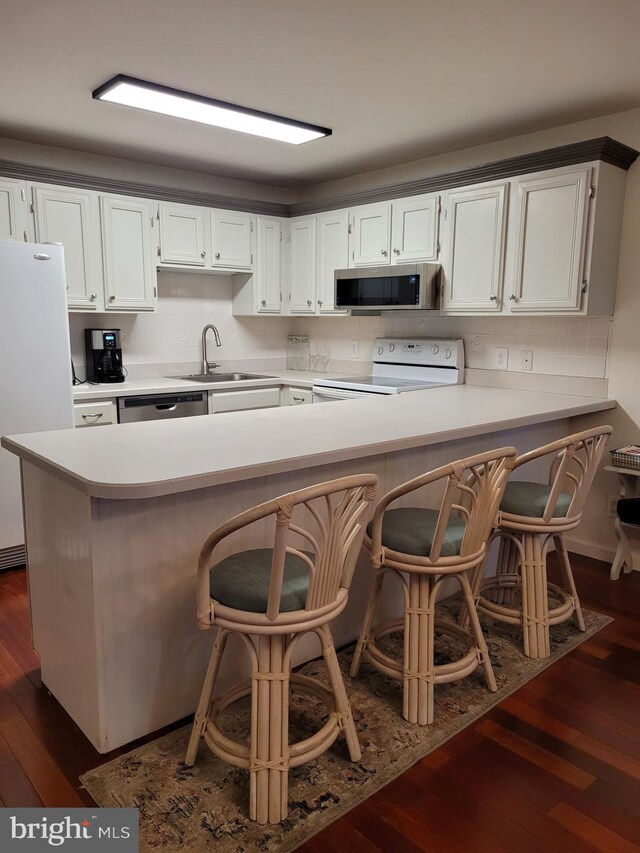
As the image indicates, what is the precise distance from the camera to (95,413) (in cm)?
362

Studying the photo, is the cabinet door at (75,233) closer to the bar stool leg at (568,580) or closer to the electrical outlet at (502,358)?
the electrical outlet at (502,358)

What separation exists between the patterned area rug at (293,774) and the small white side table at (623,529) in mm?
1237

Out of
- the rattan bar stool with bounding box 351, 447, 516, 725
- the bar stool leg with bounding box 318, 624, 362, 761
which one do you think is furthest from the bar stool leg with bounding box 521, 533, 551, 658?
the bar stool leg with bounding box 318, 624, 362, 761

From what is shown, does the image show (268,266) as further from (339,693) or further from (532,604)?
(339,693)

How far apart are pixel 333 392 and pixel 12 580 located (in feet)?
7.00

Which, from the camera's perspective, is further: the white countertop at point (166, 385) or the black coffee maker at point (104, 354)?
the black coffee maker at point (104, 354)

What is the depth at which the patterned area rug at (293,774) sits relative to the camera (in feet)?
5.10

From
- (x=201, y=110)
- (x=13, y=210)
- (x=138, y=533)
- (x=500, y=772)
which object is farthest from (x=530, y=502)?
(x=13, y=210)

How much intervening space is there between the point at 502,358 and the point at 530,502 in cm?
159

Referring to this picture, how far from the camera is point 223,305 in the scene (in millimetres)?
4832

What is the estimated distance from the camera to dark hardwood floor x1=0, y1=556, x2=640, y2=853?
1.57 metres

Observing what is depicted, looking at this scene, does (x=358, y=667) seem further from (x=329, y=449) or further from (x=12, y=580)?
(x=12, y=580)
